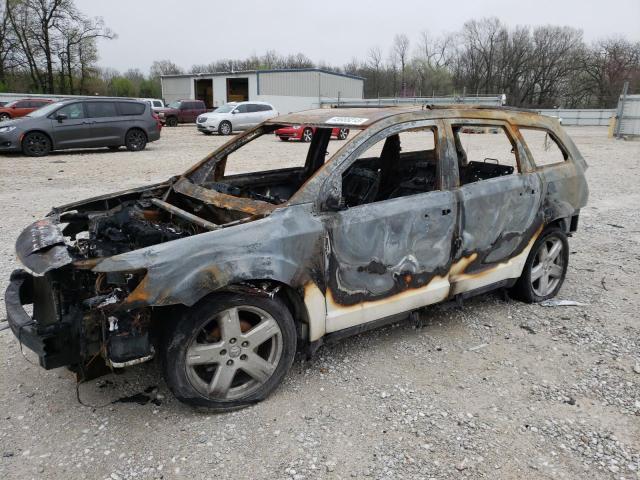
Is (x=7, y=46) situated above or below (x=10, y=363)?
above

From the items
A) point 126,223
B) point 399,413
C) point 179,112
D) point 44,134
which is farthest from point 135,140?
point 179,112

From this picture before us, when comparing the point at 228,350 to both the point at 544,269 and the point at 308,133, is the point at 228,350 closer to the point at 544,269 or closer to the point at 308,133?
the point at 544,269

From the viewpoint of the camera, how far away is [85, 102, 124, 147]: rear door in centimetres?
1484

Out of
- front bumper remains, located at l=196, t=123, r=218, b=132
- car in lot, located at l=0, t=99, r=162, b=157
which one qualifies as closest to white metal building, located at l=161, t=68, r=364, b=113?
front bumper remains, located at l=196, t=123, r=218, b=132

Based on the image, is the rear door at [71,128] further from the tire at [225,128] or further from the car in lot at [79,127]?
the tire at [225,128]

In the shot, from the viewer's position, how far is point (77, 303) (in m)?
2.86

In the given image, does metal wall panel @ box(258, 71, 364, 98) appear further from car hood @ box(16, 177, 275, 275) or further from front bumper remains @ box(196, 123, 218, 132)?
car hood @ box(16, 177, 275, 275)

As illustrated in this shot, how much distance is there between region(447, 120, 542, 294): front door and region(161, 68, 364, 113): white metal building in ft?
129

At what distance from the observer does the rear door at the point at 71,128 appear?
46.8 ft

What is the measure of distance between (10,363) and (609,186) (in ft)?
36.0

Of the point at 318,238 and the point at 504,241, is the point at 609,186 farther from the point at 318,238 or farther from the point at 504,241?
the point at 318,238

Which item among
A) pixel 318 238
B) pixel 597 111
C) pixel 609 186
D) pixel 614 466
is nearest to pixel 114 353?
pixel 318 238

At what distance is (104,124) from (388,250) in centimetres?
1403

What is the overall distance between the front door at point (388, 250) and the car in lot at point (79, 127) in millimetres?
13409
